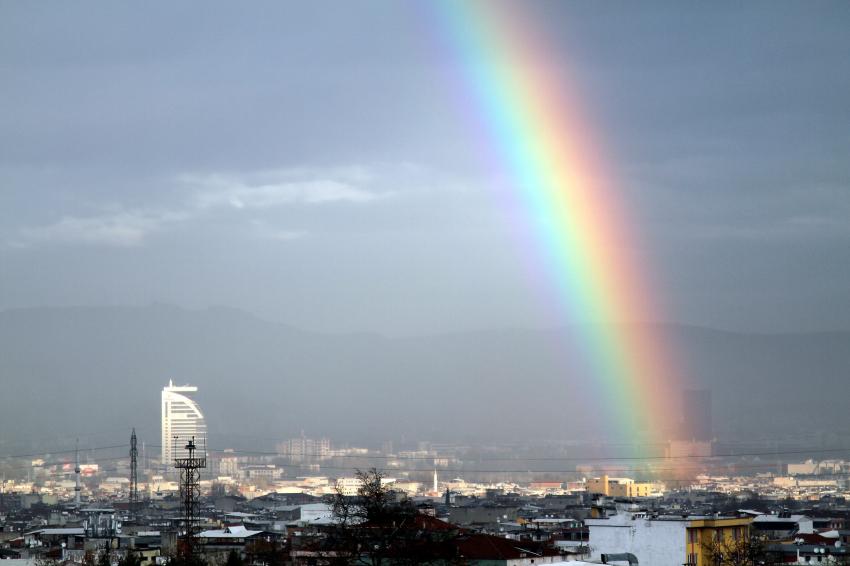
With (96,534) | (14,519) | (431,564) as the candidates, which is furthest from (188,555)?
(14,519)

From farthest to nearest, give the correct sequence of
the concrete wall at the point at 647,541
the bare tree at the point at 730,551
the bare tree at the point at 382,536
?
the concrete wall at the point at 647,541, the bare tree at the point at 730,551, the bare tree at the point at 382,536

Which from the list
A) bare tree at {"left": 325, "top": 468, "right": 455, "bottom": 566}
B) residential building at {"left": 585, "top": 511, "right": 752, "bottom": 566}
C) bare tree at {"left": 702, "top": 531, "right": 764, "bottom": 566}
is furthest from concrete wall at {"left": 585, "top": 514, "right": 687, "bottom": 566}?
bare tree at {"left": 325, "top": 468, "right": 455, "bottom": 566}

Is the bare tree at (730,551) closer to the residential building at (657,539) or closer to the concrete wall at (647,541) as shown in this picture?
the residential building at (657,539)

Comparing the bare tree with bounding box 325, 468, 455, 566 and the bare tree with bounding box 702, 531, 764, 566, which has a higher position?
the bare tree with bounding box 325, 468, 455, 566

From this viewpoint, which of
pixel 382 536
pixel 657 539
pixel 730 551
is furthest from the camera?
pixel 657 539

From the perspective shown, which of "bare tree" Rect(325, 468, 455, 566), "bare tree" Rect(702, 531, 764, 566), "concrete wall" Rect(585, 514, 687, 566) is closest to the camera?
"bare tree" Rect(325, 468, 455, 566)

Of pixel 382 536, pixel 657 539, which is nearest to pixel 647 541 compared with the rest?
pixel 657 539

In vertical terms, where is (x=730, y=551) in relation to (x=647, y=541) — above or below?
below

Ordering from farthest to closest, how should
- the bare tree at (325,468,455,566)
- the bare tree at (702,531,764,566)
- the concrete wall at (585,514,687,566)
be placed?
the concrete wall at (585,514,687,566), the bare tree at (702,531,764,566), the bare tree at (325,468,455,566)

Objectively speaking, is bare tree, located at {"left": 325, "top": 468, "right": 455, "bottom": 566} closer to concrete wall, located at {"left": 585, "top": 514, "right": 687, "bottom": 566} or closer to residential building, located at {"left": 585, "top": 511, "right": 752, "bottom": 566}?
residential building, located at {"left": 585, "top": 511, "right": 752, "bottom": 566}

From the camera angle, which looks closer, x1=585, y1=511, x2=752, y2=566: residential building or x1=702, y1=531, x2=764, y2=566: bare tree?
x1=702, y1=531, x2=764, y2=566: bare tree

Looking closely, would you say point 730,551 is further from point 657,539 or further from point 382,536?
point 382,536

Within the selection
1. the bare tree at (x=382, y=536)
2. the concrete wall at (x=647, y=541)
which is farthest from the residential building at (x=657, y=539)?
the bare tree at (x=382, y=536)
